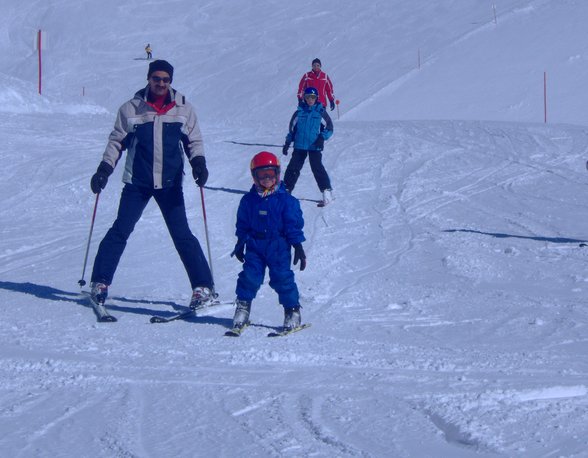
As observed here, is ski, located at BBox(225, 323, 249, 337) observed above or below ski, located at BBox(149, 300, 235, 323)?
below

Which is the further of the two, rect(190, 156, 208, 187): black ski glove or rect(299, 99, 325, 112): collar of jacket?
rect(299, 99, 325, 112): collar of jacket

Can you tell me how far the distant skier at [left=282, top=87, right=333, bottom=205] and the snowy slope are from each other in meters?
0.51

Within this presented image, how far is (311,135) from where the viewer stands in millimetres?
12336

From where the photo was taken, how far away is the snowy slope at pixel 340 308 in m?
4.57

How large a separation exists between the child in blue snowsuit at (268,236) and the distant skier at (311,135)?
537 centimetres

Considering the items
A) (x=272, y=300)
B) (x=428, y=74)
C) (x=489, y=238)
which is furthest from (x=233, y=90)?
(x=272, y=300)

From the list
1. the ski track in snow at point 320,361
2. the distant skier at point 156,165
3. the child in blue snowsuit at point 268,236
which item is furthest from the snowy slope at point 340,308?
the distant skier at point 156,165

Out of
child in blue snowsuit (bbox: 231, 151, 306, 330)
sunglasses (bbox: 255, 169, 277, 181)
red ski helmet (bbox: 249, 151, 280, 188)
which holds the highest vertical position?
red ski helmet (bbox: 249, 151, 280, 188)

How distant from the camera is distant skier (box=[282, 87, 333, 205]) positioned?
1223 cm

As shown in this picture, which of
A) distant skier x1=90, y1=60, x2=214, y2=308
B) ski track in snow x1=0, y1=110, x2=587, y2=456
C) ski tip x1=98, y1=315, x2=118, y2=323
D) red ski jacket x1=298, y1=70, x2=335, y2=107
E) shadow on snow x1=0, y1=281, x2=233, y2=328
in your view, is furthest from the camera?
red ski jacket x1=298, y1=70, x2=335, y2=107

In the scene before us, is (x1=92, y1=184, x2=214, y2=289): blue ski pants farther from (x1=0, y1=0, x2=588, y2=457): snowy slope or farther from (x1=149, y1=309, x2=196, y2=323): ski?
(x1=0, y1=0, x2=588, y2=457): snowy slope

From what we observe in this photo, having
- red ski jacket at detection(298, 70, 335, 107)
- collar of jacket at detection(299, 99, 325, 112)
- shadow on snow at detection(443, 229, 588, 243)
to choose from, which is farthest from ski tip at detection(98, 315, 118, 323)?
red ski jacket at detection(298, 70, 335, 107)

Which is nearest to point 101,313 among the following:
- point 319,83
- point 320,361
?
point 320,361

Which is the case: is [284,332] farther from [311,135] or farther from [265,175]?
[311,135]
